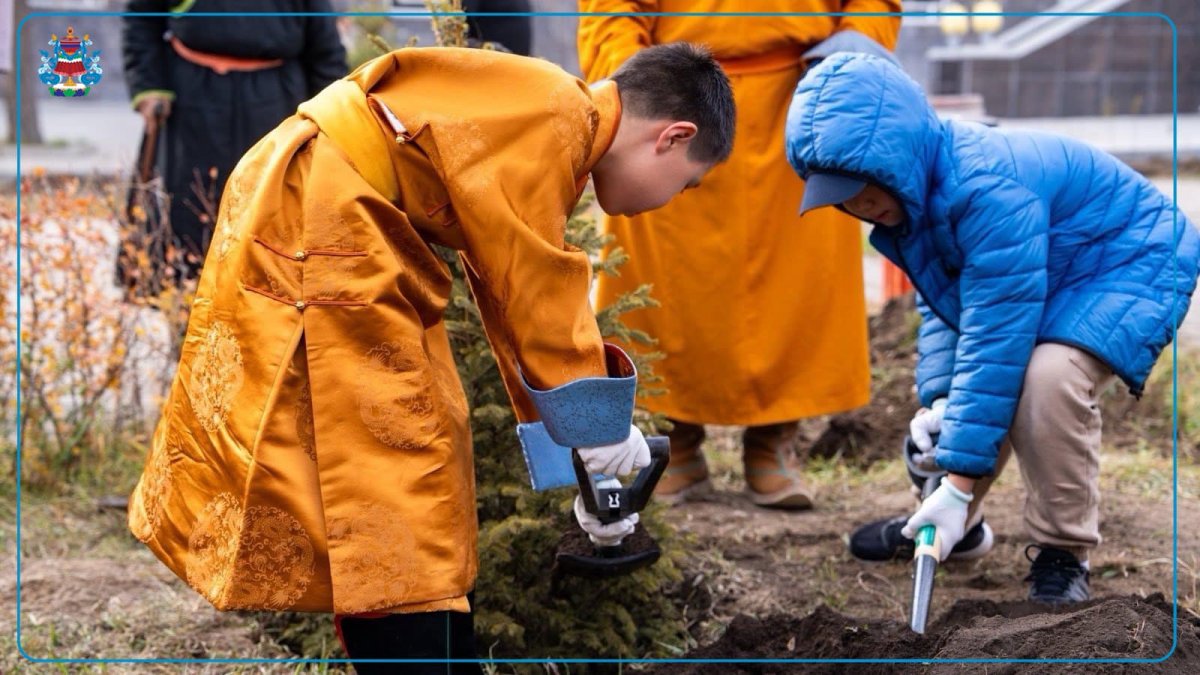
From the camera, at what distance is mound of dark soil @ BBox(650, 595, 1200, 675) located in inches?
102

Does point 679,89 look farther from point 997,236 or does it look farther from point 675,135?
point 997,236

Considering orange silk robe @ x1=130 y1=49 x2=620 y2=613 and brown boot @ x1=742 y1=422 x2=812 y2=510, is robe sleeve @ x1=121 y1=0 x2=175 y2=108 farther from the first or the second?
orange silk robe @ x1=130 y1=49 x2=620 y2=613

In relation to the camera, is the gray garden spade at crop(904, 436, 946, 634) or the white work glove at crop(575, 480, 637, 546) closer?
the white work glove at crop(575, 480, 637, 546)

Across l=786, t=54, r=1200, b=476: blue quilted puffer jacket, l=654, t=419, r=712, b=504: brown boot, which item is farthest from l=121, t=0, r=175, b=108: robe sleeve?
l=786, t=54, r=1200, b=476: blue quilted puffer jacket

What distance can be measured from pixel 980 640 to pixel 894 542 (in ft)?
3.81

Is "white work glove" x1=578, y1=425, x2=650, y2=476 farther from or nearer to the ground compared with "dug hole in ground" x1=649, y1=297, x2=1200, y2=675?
farther from the ground

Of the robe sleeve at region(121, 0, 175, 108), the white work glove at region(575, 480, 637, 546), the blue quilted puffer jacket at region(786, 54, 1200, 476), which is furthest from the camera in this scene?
the robe sleeve at region(121, 0, 175, 108)

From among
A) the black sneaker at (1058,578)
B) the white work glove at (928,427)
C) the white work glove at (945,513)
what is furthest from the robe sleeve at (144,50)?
the black sneaker at (1058,578)

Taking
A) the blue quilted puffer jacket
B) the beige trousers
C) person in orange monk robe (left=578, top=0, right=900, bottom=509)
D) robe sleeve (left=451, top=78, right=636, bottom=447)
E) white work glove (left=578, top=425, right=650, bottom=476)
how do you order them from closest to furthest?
robe sleeve (left=451, top=78, right=636, bottom=447), white work glove (left=578, top=425, right=650, bottom=476), the blue quilted puffer jacket, the beige trousers, person in orange monk robe (left=578, top=0, right=900, bottom=509)

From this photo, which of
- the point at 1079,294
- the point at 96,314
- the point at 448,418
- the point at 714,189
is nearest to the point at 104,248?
the point at 96,314

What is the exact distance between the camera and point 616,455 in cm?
240

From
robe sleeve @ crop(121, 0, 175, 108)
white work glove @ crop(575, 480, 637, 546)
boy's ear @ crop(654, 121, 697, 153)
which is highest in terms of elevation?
boy's ear @ crop(654, 121, 697, 153)

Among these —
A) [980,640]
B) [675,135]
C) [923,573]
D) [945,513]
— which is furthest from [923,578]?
[675,135]

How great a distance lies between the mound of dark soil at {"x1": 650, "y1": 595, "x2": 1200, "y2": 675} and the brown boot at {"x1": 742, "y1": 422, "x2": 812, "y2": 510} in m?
1.04
